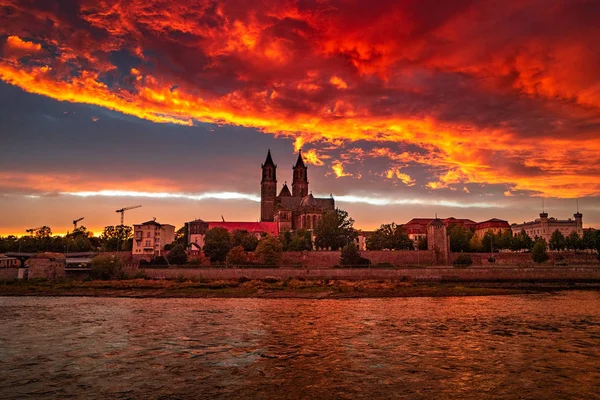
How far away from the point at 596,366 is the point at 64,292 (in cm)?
5962

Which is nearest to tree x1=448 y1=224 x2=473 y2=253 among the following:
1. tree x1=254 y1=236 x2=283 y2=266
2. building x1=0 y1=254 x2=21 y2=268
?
tree x1=254 y1=236 x2=283 y2=266

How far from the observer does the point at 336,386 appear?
51.6 ft

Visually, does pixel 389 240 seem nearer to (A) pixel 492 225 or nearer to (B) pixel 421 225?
(B) pixel 421 225

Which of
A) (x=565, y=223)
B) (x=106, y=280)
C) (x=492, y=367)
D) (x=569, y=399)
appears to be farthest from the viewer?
(x=565, y=223)

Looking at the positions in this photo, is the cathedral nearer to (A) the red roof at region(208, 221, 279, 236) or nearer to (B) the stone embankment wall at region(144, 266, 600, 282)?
(A) the red roof at region(208, 221, 279, 236)

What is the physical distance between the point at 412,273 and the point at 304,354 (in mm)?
55125

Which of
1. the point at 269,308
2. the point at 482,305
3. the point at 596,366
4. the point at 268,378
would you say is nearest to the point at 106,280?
the point at 269,308

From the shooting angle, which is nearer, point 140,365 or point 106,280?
point 140,365

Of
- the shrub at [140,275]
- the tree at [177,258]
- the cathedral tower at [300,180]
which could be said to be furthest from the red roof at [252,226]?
the shrub at [140,275]

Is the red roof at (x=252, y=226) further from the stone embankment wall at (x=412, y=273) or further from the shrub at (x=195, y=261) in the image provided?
the stone embankment wall at (x=412, y=273)

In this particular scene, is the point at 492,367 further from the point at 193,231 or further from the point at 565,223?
the point at 565,223

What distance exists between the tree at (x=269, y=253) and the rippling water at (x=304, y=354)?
155ft

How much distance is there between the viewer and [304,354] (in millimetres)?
20875

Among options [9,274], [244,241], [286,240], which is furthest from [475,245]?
[9,274]
